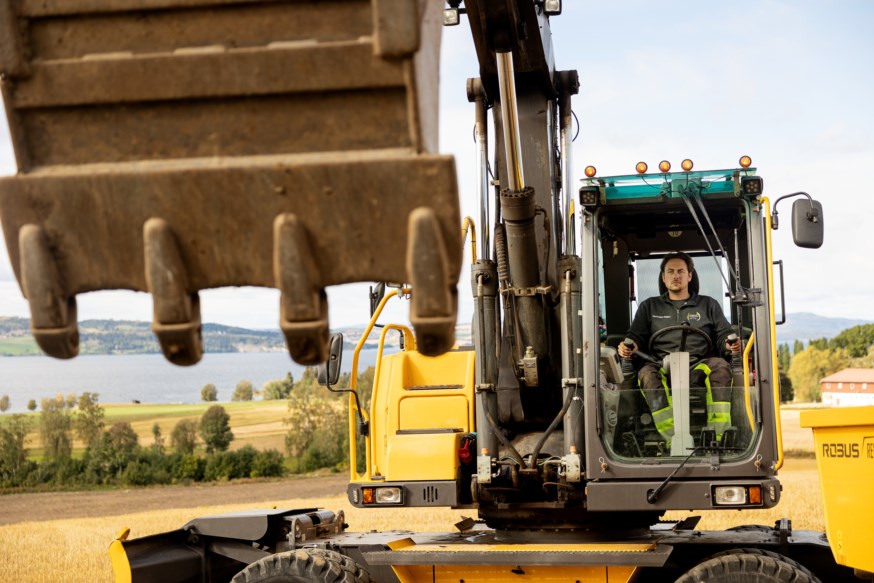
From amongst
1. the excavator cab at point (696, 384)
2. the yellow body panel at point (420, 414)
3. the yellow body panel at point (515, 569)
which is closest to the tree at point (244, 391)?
the yellow body panel at point (420, 414)

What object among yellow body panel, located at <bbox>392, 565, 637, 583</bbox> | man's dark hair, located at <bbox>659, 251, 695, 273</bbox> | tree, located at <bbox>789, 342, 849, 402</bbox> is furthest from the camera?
tree, located at <bbox>789, 342, 849, 402</bbox>

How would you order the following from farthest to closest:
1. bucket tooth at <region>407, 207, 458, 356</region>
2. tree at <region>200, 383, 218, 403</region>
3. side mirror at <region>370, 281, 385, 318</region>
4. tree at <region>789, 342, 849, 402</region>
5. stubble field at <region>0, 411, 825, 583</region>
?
tree at <region>200, 383, 218, 403</region> → tree at <region>789, 342, 849, 402</region> → stubble field at <region>0, 411, 825, 583</region> → side mirror at <region>370, 281, 385, 318</region> → bucket tooth at <region>407, 207, 458, 356</region>

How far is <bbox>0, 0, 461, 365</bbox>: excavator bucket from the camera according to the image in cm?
309

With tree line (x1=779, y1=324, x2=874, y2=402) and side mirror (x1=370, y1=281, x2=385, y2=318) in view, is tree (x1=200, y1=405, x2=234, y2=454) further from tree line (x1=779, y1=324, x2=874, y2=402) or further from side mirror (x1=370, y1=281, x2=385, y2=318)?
side mirror (x1=370, y1=281, x2=385, y2=318)

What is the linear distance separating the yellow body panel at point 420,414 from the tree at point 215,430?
31485 millimetres

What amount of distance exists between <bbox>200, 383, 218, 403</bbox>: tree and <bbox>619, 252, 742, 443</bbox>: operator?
44.7 meters

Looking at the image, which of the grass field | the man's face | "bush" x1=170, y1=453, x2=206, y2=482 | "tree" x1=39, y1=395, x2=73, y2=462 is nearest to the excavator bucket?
the man's face

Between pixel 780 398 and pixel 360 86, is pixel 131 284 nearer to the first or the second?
pixel 360 86

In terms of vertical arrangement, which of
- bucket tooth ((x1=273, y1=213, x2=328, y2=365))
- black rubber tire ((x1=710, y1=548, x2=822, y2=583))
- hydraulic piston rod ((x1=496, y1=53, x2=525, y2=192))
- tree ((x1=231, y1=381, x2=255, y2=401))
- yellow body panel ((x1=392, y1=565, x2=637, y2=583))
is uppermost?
hydraulic piston rod ((x1=496, y1=53, x2=525, y2=192))

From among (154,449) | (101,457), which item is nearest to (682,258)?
(101,457)

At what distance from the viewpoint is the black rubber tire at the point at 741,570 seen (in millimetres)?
7238

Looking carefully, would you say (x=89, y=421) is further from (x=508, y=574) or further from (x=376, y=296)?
(x=508, y=574)

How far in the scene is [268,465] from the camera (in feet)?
123

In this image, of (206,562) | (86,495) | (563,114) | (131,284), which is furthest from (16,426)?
(131,284)
